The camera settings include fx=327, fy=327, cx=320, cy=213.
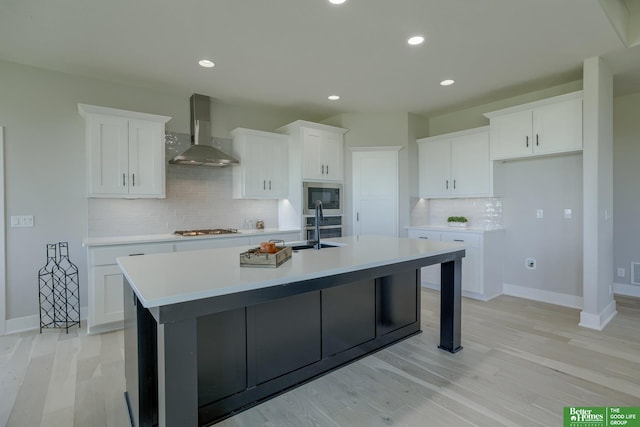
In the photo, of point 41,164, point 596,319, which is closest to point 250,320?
point 41,164

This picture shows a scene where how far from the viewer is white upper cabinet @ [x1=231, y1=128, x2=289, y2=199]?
4.47m

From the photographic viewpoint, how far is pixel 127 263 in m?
1.98

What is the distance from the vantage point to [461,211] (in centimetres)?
502

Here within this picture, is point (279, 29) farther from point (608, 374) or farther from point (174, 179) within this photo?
point (608, 374)

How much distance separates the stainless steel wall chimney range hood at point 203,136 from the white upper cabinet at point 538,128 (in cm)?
344

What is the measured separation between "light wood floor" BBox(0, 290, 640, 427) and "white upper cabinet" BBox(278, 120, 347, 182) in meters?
2.63

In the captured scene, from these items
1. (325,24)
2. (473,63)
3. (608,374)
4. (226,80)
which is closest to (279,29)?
(325,24)

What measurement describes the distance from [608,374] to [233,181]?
4360 millimetres

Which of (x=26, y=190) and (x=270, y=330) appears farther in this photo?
(x=26, y=190)

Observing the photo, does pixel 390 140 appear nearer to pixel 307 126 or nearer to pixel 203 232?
pixel 307 126

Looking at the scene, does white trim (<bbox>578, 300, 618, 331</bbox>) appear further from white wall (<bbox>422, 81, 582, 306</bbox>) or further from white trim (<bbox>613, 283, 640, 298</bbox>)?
white trim (<bbox>613, 283, 640, 298</bbox>)

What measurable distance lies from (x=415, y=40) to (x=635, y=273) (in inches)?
170

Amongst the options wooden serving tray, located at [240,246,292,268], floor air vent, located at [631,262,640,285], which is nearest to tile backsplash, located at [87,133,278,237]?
wooden serving tray, located at [240,246,292,268]

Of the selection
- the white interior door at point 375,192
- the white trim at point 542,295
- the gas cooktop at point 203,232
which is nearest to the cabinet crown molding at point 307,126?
the white interior door at point 375,192
